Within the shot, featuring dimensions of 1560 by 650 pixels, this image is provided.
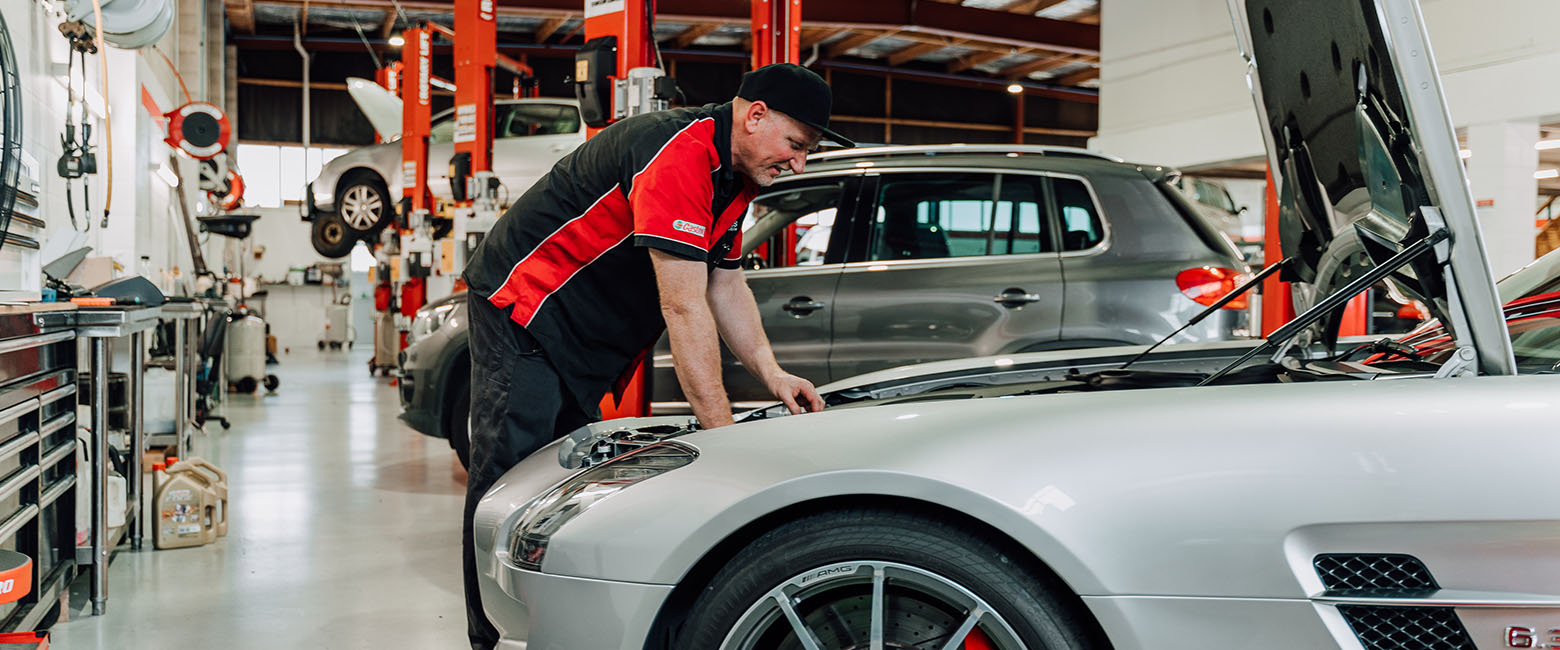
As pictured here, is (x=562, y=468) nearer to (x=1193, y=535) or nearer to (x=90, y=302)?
(x=1193, y=535)

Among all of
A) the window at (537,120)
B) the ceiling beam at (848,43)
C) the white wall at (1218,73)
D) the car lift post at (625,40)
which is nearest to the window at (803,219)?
the car lift post at (625,40)

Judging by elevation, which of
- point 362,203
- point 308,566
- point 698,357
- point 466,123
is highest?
point 466,123

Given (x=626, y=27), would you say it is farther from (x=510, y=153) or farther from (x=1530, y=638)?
(x=510, y=153)

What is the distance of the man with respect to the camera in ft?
6.44

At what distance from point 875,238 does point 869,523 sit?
8.88ft

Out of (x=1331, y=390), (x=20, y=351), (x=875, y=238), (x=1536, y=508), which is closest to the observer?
(x=1536, y=508)

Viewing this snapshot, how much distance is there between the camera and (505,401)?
2.22 m

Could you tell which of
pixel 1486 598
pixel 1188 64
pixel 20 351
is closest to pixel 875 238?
pixel 20 351

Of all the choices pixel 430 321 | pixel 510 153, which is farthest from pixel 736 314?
pixel 510 153

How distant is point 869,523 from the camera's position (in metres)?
1.45

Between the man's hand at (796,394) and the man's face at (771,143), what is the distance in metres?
0.40

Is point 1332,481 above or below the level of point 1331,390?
below

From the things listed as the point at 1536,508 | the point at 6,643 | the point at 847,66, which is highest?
the point at 847,66

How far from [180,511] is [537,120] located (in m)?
6.26
